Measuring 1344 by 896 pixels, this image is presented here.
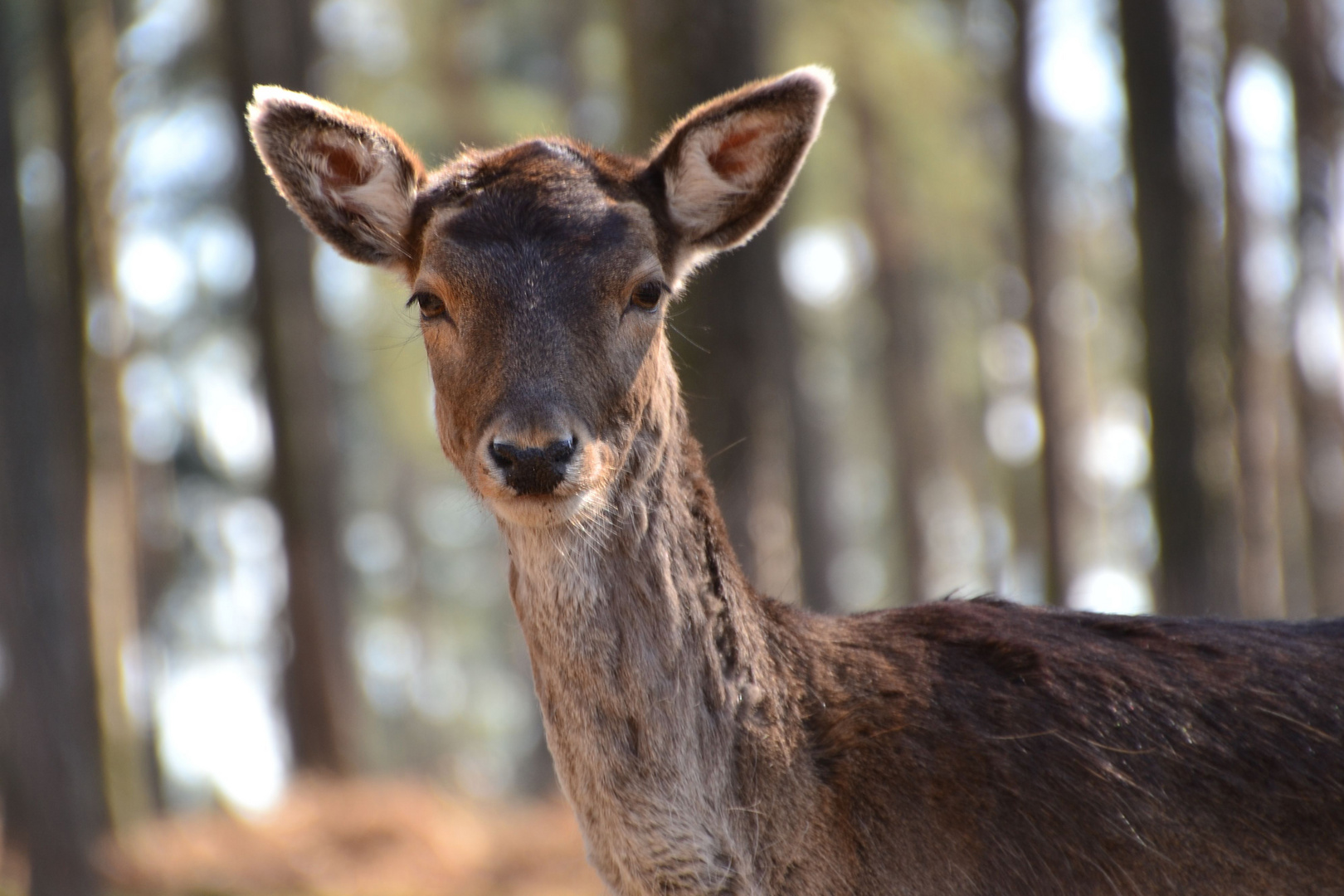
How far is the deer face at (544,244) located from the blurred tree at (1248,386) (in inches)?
401

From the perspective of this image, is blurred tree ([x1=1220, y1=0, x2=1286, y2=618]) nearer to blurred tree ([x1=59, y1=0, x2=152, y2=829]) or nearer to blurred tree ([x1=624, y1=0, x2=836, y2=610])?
blurred tree ([x1=624, y1=0, x2=836, y2=610])

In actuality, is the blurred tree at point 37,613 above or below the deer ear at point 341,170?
below

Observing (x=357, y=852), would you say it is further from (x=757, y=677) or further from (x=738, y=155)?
(x=738, y=155)

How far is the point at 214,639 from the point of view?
112 feet

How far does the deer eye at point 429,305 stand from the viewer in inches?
156

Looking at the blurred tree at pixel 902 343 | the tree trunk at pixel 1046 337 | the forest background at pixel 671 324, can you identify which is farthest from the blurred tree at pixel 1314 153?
the blurred tree at pixel 902 343

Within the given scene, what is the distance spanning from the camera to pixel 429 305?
4.02 metres

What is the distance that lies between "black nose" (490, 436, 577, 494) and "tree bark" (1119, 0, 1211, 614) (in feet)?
20.3

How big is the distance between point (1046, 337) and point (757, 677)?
11.0 m

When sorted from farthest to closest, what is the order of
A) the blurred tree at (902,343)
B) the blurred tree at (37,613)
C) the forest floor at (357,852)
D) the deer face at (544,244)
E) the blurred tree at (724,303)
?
the blurred tree at (902,343), the forest floor at (357,852), the blurred tree at (37,613), the blurred tree at (724,303), the deer face at (544,244)

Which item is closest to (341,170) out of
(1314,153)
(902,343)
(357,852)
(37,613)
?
(37,613)

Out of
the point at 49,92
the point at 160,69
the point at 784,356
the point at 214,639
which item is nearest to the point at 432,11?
the point at 160,69

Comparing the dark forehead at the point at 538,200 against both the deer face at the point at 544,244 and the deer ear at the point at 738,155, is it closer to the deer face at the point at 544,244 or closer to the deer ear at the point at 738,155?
the deer face at the point at 544,244

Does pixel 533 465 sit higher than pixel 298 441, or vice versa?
pixel 298 441
